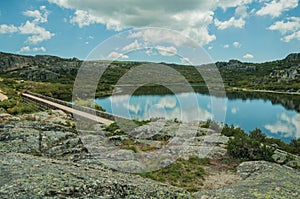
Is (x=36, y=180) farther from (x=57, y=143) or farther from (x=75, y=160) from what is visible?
(x=57, y=143)

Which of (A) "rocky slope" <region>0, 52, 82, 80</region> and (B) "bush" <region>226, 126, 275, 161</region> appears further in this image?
(A) "rocky slope" <region>0, 52, 82, 80</region>

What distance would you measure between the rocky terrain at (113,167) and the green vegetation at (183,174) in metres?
0.30

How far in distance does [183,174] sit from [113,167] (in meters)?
2.47

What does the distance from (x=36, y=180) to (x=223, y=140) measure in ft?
35.3

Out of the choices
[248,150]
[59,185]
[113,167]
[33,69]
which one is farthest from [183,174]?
[33,69]

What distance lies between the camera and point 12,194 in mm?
5129

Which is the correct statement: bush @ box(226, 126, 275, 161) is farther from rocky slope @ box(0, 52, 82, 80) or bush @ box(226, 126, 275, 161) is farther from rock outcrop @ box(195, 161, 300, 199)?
rocky slope @ box(0, 52, 82, 80)

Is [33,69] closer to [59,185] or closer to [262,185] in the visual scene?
[59,185]

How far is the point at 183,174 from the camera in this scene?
950cm

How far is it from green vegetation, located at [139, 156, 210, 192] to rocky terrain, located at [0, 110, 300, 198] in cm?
30

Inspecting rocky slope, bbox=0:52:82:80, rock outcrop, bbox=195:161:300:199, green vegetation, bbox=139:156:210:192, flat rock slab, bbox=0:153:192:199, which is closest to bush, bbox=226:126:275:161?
rock outcrop, bbox=195:161:300:199

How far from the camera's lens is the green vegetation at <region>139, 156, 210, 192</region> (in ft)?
28.6

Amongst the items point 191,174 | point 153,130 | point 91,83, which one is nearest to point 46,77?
point 91,83

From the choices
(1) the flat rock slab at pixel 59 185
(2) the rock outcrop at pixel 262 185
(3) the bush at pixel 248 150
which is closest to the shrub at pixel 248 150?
(3) the bush at pixel 248 150
